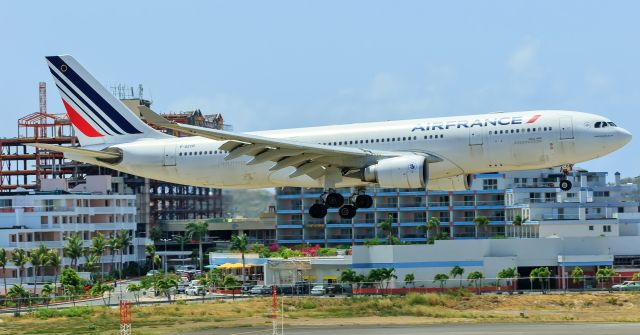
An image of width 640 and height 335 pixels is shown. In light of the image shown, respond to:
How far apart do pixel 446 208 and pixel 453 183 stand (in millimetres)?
103172

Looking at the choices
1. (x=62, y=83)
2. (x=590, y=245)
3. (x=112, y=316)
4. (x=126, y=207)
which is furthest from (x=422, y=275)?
(x=126, y=207)

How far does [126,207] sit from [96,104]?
4014 inches

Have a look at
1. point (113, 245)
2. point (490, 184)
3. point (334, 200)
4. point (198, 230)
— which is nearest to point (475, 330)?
point (334, 200)

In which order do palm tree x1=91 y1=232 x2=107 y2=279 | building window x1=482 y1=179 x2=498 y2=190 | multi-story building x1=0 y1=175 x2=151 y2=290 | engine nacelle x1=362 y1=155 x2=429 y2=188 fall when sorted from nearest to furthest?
1. engine nacelle x1=362 y1=155 x2=429 y2=188
2. multi-story building x1=0 y1=175 x2=151 y2=290
3. palm tree x1=91 y1=232 x2=107 y2=279
4. building window x1=482 y1=179 x2=498 y2=190

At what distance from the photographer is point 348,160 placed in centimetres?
6738

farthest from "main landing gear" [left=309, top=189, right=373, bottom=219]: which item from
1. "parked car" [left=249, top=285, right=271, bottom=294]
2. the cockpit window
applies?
"parked car" [left=249, top=285, right=271, bottom=294]

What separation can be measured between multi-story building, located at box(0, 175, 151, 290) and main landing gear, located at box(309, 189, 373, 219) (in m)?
80.6

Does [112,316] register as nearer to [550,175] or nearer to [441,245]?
[441,245]

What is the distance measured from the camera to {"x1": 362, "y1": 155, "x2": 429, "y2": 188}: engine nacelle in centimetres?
6512

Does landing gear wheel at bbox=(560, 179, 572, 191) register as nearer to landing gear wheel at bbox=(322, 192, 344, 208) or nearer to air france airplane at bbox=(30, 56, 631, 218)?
air france airplane at bbox=(30, 56, 631, 218)

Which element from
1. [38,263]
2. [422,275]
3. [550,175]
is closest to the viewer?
[422,275]

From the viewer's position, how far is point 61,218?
16338cm

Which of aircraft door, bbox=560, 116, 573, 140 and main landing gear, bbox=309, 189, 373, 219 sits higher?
aircraft door, bbox=560, 116, 573, 140

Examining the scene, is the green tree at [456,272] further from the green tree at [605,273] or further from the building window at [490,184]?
the building window at [490,184]
